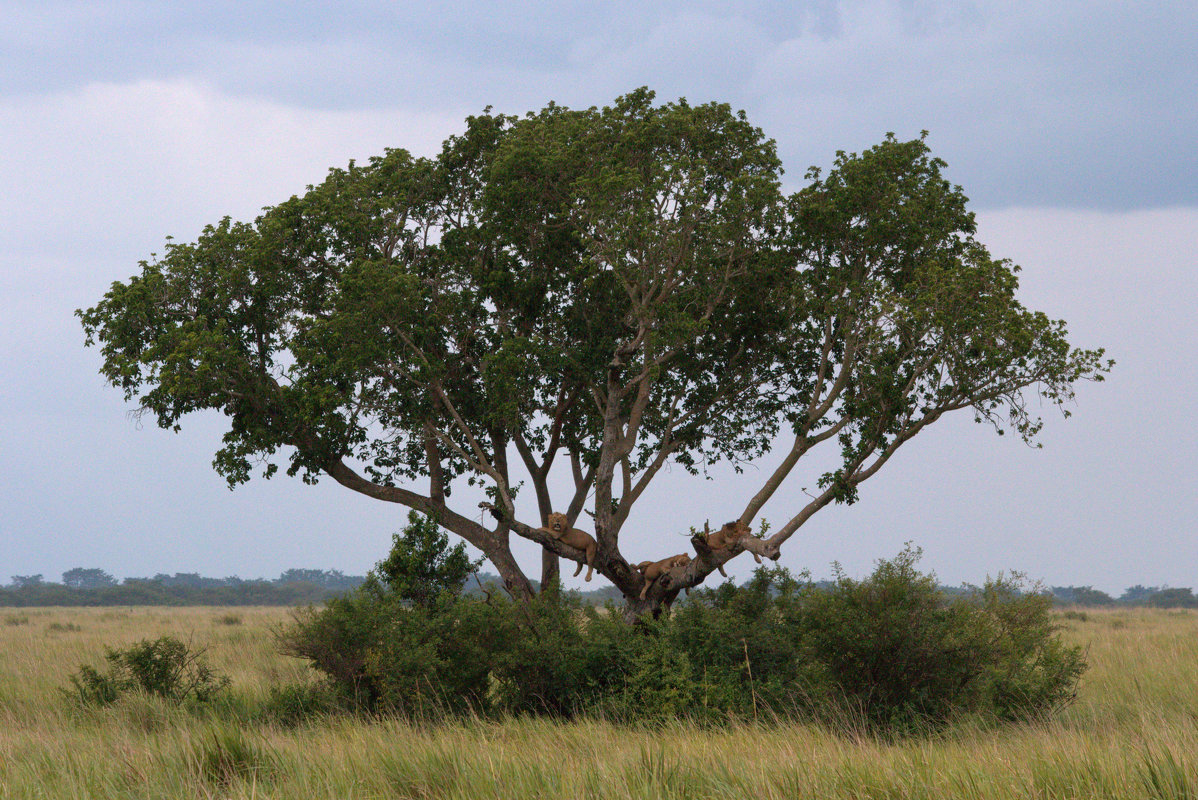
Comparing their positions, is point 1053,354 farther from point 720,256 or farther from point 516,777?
point 516,777

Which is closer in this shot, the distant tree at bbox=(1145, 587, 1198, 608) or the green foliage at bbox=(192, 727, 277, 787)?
the green foliage at bbox=(192, 727, 277, 787)

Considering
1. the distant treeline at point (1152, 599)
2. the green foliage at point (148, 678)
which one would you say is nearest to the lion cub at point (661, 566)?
the green foliage at point (148, 678)

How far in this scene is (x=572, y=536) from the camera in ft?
61.3

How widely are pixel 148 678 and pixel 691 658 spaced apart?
8.48 m

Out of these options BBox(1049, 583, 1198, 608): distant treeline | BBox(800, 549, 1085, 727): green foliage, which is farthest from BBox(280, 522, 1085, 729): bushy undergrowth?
BBox(1049, 583, 1198, 608): distant treeline

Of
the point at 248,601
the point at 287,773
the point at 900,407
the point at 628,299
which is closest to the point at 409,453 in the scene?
the point at 628,299

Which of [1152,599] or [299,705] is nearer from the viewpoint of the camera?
[299,705]

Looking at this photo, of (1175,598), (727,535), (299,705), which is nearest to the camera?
(299,705)

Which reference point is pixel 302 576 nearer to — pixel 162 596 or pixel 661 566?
pixel 162 596

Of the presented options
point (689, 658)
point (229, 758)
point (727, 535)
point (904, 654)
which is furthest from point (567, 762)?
point (727, 535)

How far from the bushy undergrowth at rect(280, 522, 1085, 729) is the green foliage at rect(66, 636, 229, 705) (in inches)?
102

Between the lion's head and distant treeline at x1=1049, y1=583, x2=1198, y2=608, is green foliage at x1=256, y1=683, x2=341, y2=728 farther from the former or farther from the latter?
distant treeline at x1=1049, y1=583, x2=1198, y2=608

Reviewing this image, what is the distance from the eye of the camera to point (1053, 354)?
55.6 ft

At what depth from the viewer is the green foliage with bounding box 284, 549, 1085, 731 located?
550 inches
